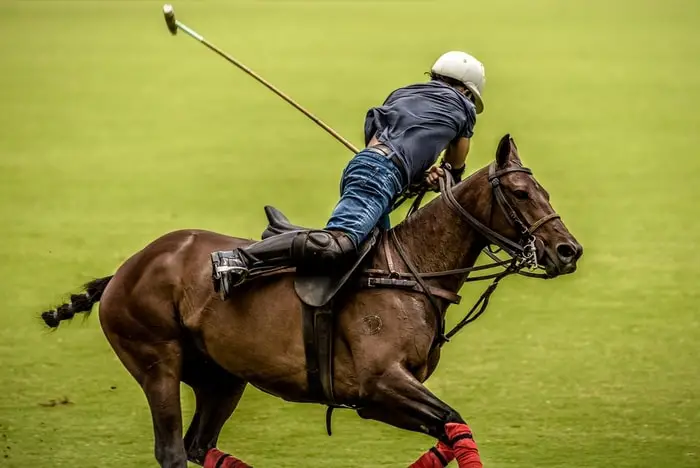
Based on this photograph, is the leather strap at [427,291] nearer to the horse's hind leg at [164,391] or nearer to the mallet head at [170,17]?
the horse's hind leg at [164,391]

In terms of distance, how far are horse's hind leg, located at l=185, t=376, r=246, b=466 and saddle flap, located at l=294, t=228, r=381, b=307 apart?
0.91 meters

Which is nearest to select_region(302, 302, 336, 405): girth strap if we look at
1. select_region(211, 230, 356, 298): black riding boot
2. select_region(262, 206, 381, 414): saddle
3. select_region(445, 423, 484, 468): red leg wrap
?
select_region(262, 206, 381, 414): saddle

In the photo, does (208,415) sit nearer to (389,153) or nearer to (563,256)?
(389,153)

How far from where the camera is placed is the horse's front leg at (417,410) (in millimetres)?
5234

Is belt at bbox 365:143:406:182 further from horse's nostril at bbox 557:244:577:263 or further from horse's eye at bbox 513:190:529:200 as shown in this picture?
horse's nostril at bbox 557:244:577:263

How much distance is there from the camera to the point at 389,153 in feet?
18.3

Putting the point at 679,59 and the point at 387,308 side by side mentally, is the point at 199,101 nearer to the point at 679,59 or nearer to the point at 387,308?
the point at 679,59

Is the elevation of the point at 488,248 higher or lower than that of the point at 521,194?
lower

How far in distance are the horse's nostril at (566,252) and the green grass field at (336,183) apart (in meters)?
1.95

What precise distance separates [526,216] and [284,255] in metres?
0.99

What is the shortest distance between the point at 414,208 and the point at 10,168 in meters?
9.43

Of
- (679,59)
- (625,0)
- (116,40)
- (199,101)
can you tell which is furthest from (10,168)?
(625,0)

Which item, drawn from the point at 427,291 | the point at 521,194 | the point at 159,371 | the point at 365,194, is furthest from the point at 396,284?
the point at 159,371

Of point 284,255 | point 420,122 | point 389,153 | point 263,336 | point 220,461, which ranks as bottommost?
point 220,461
